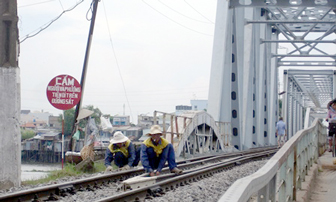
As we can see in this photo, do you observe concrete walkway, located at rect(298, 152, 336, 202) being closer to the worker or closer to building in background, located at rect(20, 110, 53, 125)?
the worker

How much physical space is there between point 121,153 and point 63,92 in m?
2.79

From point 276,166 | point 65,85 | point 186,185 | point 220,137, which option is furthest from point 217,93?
point 276,166

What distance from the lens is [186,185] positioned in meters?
11.5

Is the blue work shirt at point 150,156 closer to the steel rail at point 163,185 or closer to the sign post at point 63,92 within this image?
the steel rail at point 163,185

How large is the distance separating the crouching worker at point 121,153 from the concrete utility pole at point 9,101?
2165mm

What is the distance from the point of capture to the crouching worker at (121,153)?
12.5 m

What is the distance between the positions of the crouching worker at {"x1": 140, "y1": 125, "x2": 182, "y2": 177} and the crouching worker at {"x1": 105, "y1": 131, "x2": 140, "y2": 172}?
126cm

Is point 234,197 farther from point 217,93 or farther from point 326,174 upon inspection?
point 217,93

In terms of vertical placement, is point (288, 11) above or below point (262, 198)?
above

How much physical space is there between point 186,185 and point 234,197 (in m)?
8.05

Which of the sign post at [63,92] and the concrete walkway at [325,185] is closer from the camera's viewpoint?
the concrete walkway at [325,185]

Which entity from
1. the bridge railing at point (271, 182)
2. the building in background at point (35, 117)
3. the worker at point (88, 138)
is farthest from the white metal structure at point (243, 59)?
the building in background at point (35, 117)

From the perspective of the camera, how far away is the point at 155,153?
36.7 feet

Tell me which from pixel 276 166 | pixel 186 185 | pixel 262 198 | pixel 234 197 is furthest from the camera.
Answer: pixel 186 185
